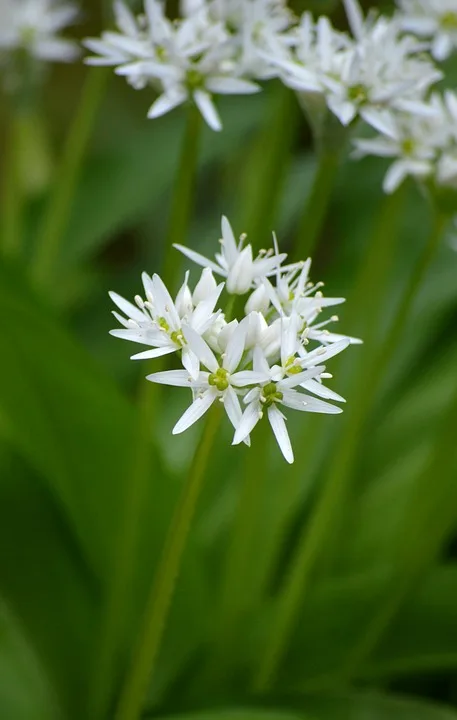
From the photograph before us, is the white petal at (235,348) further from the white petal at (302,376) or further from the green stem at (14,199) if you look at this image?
Result: the green stem at (14,199)

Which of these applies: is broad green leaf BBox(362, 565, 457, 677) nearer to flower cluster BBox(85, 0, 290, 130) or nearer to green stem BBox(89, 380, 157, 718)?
green stem BBox(89, 380, 157, 718)

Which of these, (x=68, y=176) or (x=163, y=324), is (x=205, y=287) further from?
(x=68, y=176)

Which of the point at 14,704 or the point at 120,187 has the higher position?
the point at 120,187

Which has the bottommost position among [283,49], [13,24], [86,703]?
[86,703]

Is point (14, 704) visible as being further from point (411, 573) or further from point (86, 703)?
point (411, 573)

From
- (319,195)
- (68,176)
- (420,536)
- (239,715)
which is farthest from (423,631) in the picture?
(68,176)

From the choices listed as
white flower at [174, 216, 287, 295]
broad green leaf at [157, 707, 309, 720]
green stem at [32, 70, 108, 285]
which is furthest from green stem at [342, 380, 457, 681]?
green stem at [32, 70, 108, 285]

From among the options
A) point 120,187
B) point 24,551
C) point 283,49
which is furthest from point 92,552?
point 120,187
